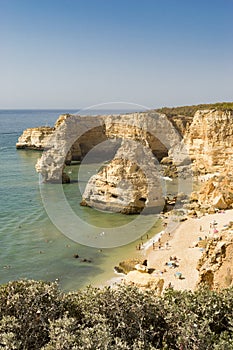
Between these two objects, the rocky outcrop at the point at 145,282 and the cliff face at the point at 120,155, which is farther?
the cliff face at the point at 120,155

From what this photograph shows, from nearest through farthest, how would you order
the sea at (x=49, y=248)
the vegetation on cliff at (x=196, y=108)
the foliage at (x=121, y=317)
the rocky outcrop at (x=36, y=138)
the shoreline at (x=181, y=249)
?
the foliage at (x=121, y=317) < the shoreline at (x=181, y=249) < the sea at (x=49, y=248) < the vegetation on cliff at (x=196, y=108) < the rocky outcrop at (x=36, y=138)

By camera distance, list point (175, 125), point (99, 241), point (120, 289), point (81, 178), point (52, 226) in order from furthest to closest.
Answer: point (175, 125)
point (81, 178)
point (52, 226)
point (99, 241)
point (120, 289)

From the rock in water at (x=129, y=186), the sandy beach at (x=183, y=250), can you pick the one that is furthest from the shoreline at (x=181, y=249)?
the rock in water at (x=129, y=186)

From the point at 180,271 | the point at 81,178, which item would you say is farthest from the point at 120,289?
the point at 81,178

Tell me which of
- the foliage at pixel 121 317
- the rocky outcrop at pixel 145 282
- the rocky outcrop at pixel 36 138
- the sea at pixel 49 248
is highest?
the rocky outcrop at pixel 36 138

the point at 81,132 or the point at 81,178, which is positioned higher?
the point at 81,132

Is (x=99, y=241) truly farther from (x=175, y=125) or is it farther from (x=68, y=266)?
(x=175, y=125)

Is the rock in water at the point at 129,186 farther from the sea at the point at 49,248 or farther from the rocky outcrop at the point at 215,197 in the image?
the rocky outcrop at the point at 215,197
